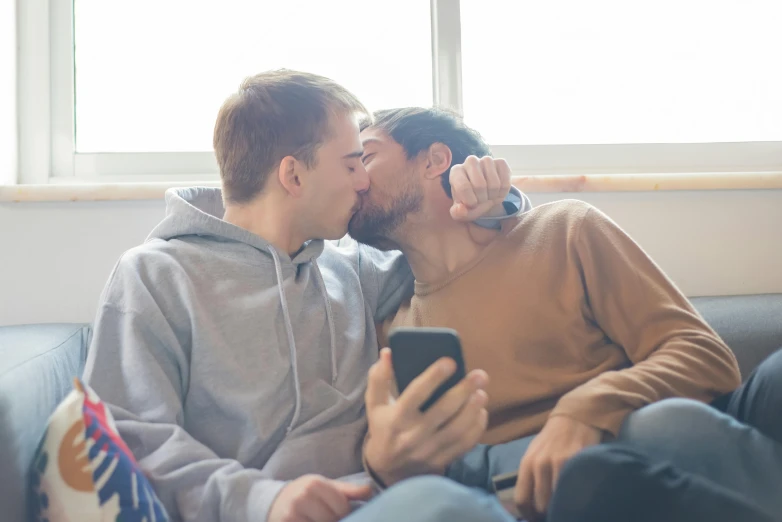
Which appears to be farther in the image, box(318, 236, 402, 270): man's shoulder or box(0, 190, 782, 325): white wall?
box(0, 190, 782, 325): white wall

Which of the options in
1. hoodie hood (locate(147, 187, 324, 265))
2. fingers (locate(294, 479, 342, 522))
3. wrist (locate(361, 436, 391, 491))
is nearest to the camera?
fingers (locate(294, 479, 342, 522))

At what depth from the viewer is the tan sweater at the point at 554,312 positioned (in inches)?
38.4

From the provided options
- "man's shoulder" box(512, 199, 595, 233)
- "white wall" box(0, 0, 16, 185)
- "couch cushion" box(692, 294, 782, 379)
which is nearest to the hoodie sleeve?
"man's shoulder" box(512, 199, 595, 233)

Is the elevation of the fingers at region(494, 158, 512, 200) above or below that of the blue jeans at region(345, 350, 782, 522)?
above

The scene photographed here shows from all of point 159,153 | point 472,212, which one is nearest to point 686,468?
point 472,212

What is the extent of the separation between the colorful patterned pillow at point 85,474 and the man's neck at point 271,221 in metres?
0.43

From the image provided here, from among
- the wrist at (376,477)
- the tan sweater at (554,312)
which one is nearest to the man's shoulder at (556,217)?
the tan sweater at (554,312)

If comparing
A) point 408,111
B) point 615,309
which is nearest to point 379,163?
point 408,111

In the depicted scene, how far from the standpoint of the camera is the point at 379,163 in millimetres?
1218

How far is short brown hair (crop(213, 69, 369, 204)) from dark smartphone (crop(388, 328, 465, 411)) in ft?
1.55

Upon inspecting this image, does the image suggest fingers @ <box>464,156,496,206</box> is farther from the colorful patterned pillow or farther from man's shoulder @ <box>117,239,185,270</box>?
the colorful patterned pillow

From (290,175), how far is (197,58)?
72 cm

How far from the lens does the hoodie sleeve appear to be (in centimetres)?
81

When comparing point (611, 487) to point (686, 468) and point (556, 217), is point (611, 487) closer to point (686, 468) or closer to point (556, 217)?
point (686, 468)
